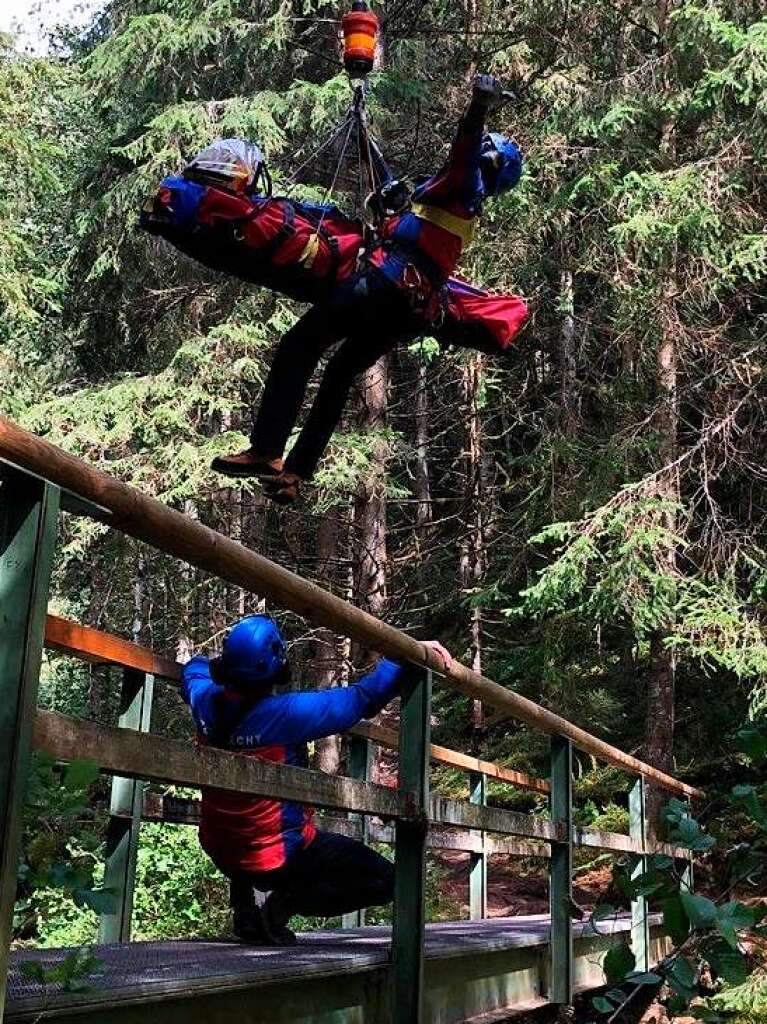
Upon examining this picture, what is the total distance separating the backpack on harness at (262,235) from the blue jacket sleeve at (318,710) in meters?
1.35

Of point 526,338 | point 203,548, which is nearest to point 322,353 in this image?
point 203,548

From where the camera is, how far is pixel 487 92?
12.3 feet

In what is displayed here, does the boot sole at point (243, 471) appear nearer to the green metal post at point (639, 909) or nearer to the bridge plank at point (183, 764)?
the bridge plank at point (183, 764)

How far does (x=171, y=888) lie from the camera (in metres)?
9.94

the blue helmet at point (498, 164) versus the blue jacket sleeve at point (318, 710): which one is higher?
the blue helmet at point (498, 164)

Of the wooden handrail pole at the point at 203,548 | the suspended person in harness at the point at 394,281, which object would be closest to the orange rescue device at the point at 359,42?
the suspended person in harness at the point at 394,281

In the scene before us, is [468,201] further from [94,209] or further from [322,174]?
[94,209]

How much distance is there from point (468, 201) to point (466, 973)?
2.58 meters

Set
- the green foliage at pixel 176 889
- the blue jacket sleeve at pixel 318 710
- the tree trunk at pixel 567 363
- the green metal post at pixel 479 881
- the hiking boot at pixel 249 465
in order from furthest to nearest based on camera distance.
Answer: the tree trunk at pixel 567 363 → the green foliage at pixel 176 889 → the green metal post at pixel 479 881 → the hiking boot at pixel 249 465 → the blue jacket sleeve at pixel 318 710

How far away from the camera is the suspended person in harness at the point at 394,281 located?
4008mm

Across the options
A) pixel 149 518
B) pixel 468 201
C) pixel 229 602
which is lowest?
pixel 149 518

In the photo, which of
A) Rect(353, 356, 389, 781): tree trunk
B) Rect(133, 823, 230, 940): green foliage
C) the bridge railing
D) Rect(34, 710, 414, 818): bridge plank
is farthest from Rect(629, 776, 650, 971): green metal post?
Rect(353, 356, 389, 781): tree trunk

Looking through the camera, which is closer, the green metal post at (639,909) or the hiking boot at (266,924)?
the hiking boot at (266,924)

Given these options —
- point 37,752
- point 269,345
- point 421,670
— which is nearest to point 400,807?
point 421,670
